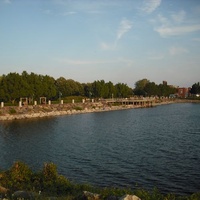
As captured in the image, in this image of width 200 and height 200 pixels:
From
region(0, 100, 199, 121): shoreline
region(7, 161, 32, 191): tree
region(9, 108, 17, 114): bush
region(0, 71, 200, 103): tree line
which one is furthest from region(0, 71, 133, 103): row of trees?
region(7, 161, 32, 191): tree

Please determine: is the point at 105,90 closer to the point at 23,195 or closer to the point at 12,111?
the point at 12,111

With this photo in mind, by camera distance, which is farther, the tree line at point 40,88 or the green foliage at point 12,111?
the tree line at point 40,88

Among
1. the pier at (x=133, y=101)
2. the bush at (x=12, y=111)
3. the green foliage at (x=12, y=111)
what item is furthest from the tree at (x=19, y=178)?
the pier at (x=133, y=101)

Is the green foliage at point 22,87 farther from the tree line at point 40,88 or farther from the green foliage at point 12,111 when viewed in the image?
the green foliage at point 12,111

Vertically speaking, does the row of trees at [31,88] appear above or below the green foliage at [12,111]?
above

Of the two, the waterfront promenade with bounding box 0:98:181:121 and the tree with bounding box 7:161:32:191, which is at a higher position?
the waterfront promenade with bounding box 0:98:181:121

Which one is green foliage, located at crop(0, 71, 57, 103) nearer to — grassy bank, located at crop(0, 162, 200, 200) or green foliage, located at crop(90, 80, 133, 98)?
green foliage, located at crop(90, 80, 133, 98)

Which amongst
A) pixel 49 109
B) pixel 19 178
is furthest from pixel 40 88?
pixel 19 178

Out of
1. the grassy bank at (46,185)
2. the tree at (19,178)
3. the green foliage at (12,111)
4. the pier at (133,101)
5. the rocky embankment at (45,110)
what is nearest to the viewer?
the grassy bank at (46,185)

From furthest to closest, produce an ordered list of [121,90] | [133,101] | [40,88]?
[121,90] → [133,101] → [40,88]

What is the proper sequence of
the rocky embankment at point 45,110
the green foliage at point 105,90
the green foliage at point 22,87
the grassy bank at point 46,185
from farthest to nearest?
the green foliage at point 105,90 → the green foliage at point 22,87 → the rocky embankment at point 45,110 → the grassy bank at point 46,185

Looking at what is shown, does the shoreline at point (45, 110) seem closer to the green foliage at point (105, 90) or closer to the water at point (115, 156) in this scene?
the green foliage at point (105, 90)

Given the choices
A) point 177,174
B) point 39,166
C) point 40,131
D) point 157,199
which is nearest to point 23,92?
point 40,131

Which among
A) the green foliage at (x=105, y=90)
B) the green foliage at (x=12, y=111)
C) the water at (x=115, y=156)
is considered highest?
the green foliage at (x=105, y=90)
